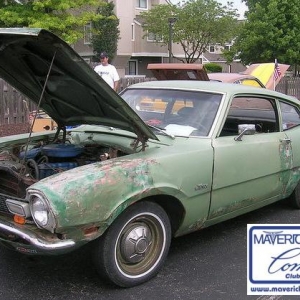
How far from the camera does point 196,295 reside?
3369 millimetres

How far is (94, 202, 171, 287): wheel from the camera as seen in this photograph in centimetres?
326

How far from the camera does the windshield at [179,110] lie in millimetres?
4148

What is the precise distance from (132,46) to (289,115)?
30660 millimetres

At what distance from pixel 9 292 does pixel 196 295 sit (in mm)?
1321

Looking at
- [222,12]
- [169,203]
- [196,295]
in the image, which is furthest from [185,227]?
[222,12]

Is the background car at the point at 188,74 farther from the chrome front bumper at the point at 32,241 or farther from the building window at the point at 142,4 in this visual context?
the building window at the point at 142,4

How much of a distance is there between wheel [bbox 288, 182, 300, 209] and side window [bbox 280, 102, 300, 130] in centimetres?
67

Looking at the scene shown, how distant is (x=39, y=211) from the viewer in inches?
119

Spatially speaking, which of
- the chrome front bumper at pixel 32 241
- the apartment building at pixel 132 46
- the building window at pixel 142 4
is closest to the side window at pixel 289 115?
the chrome front bumper at pixel 32 241

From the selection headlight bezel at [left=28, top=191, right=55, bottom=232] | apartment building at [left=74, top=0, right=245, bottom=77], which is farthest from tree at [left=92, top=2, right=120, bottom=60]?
headlight bezel at [left=28, top=191, right=55, bottom=232]

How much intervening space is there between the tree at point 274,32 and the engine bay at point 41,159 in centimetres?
2617

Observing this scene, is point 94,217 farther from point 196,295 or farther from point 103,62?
point 103,62

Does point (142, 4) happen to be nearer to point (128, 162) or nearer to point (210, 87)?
point (210, 87)

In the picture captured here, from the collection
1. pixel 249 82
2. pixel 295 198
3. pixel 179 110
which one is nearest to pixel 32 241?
pixel 179 110
